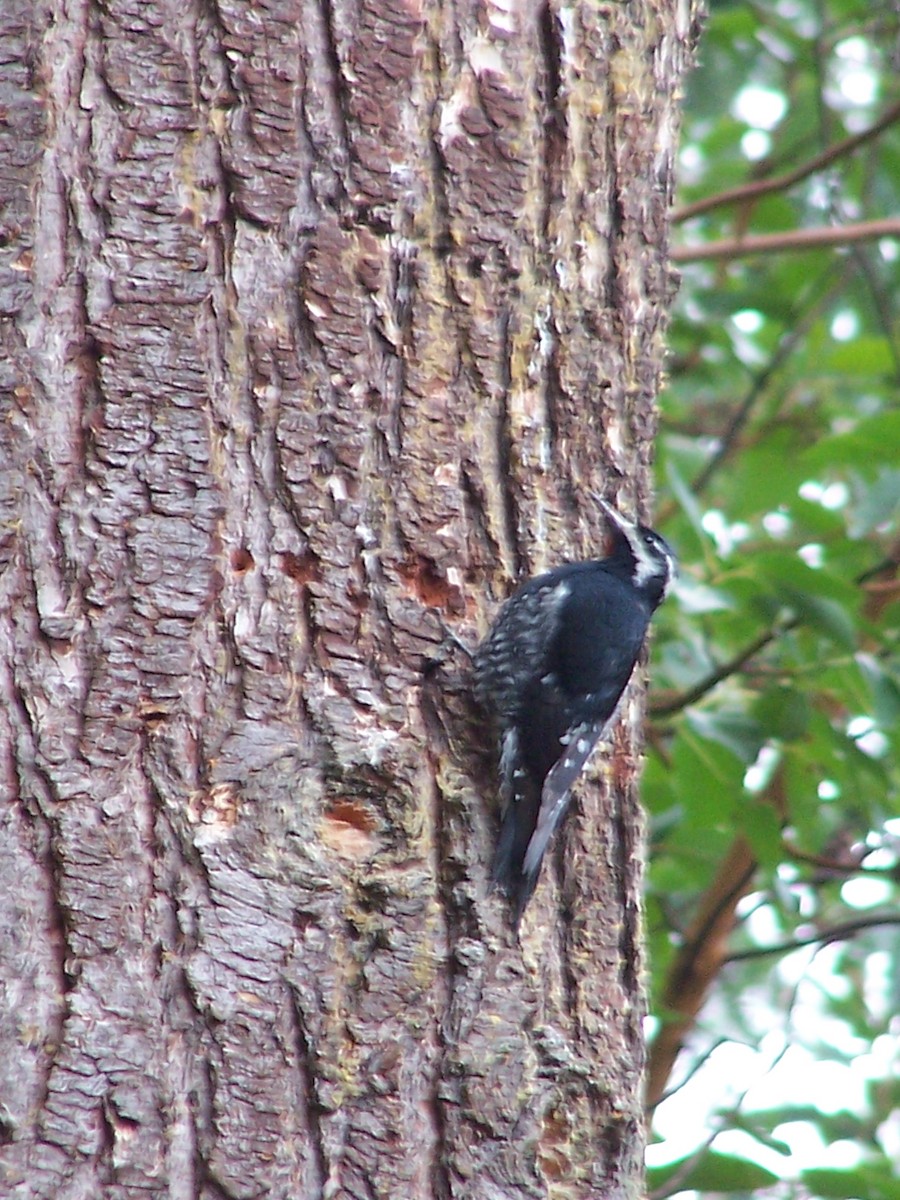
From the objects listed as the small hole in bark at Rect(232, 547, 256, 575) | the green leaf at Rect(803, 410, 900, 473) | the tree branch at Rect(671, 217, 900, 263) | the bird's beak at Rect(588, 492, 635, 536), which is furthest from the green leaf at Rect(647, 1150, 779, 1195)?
the tree branch at Rect(671, 217, 900, 263)

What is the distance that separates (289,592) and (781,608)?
1.56 metres

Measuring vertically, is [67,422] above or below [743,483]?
below

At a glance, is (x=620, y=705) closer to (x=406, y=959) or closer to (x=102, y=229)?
(x=406, y=959)

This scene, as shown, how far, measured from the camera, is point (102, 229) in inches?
79.3

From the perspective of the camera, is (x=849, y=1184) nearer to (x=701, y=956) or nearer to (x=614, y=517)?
(x=701, y=956)

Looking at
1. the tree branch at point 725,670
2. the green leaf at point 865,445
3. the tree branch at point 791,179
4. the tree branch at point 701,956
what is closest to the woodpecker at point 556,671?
the tree branch at point 725,670

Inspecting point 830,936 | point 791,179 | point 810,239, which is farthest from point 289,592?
point 791,179

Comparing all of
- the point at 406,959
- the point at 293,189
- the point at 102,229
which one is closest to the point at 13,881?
the point at 406,959

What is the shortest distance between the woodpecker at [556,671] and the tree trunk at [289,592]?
50 mm

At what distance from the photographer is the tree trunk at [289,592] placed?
187 centimetres

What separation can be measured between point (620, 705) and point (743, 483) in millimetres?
1809

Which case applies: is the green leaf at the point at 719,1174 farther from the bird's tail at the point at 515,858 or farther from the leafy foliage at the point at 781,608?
the bird's tail at the point at 515,858

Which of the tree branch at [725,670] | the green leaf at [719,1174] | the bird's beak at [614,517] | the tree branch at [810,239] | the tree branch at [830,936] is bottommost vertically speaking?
the green leaf at [719,1174]

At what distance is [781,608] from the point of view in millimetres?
3289
